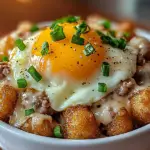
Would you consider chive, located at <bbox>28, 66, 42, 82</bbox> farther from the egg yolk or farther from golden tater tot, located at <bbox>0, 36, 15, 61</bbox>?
golden tater tot, located at <bbox>0, 36, 15, 61</bbox>

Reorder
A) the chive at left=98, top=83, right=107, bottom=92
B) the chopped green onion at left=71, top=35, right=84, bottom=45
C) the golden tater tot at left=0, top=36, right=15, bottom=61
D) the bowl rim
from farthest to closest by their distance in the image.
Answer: the golden tater tot at left=0, top=36, right=15, bottom=61 < the chopped green onion at left=71, top=35, right=84, bottom=45 < the chive at left=98, top=83, right=107, bottom=92 < the bowl rim

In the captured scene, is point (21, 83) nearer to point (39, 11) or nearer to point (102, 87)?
point (102, 87)

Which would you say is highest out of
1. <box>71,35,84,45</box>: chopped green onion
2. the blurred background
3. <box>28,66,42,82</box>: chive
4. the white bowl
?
<box>71,35,84,45</box>: chopped green onion

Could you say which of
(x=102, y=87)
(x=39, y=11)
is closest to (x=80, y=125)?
(x=102, y=87)

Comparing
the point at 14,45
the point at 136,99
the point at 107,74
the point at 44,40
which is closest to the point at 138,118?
the point at 136,99

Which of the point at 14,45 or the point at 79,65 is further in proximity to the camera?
the point at 14,45

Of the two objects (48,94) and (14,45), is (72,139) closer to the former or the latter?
(48,94)

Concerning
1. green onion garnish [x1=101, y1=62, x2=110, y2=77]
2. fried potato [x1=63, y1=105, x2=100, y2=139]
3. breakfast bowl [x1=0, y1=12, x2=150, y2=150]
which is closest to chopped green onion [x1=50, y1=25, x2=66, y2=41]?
breakfast bowl [x1=0, y1=12, x2=150, y2=150]
